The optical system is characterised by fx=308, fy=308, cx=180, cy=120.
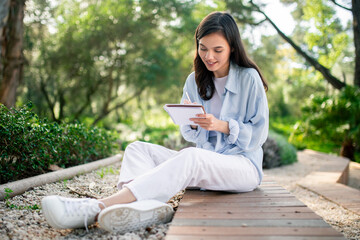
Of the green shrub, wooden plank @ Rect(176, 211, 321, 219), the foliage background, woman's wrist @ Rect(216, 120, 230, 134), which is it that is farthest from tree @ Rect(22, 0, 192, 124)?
wooden plank @ Rect(176, 211, 321, 219)

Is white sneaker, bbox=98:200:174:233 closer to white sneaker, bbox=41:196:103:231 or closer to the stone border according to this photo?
white sneaker, bbox=41:196:103:231

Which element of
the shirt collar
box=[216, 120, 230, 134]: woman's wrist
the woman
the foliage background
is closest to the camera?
the woman

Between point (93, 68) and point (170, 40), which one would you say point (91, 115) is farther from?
point (170, 40)

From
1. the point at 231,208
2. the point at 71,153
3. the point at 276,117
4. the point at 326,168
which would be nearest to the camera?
the point at 231,208

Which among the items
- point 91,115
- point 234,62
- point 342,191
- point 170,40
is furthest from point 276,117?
point 234,62

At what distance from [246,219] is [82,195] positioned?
67.6 inches

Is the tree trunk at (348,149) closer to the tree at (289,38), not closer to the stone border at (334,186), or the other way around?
the tree at (289,38)

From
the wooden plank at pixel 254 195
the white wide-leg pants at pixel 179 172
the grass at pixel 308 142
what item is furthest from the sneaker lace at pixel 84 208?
the grass at pixel 308 142

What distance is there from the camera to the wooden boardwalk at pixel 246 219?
68.6 inches

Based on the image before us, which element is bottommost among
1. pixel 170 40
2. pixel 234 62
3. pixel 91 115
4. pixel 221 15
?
pixel 91 115

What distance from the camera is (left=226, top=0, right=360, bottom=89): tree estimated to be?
21.2ft

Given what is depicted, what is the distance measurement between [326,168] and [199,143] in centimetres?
407

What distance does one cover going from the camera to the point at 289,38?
7988 millimetres

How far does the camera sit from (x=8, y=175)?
3305mm
